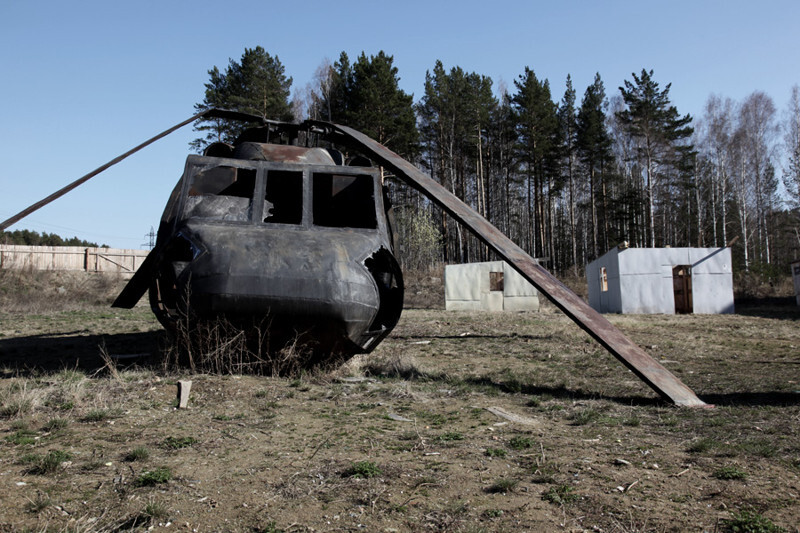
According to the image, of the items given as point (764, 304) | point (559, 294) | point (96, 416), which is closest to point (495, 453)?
point (559, 294)

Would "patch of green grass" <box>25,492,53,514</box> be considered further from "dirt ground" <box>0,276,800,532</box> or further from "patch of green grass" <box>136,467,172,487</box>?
"patch of green grass" <box>136,467,172,487</box>

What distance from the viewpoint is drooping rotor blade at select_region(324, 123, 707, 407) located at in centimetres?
609

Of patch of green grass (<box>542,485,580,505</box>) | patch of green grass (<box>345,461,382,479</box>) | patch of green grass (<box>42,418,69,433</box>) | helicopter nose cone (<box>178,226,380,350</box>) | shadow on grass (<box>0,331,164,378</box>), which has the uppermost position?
helicopter nose cone (<box>178,226,380,350</box>)

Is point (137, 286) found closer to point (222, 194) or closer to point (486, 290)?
point (222, 194)

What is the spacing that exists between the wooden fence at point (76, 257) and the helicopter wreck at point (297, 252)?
3043cm

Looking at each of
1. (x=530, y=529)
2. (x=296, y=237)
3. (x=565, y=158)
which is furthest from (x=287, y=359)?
(x=565, y=158)

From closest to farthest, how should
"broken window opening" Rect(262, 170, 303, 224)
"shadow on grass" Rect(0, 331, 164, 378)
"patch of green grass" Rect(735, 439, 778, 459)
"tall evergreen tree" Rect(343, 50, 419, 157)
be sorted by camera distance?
"patch of green grass" Rect(735, 439, 778, 459) < "broken window opening" Rect(262, 170, 303, 224) < "shadow on grass" Rect(0, 331, 164, 378) < "tall evergreen tree" Rect(343, 50, 419, 157)

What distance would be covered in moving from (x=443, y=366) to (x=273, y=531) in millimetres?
6208

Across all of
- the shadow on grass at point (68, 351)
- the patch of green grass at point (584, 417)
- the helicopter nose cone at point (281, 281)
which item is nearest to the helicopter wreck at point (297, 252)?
the helicopter nose cone at point (281, 281)

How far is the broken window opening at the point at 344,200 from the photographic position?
7398 mm

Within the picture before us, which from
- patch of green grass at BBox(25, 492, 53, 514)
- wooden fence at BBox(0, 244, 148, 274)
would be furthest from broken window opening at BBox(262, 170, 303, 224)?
wooden fence at BBox(0, 244, 148, 274)

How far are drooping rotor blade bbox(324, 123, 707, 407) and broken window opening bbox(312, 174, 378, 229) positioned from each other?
62 cm

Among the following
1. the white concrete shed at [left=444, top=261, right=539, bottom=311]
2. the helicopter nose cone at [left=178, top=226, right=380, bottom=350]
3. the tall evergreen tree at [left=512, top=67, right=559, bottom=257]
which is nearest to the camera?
the helicopter nose cone at [left=178, top=226, right=380, bottom=350]

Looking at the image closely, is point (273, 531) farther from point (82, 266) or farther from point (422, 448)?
point (82, 266)
